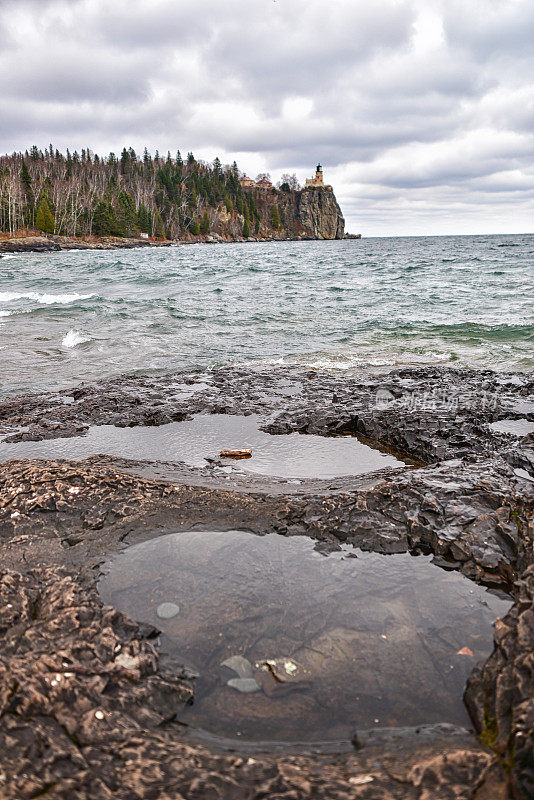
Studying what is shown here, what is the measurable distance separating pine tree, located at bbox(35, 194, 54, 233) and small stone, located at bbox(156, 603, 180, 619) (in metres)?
76.1

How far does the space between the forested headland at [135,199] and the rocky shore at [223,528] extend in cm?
7085

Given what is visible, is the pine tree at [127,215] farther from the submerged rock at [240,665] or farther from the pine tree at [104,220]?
the submerged rock at [240,665]

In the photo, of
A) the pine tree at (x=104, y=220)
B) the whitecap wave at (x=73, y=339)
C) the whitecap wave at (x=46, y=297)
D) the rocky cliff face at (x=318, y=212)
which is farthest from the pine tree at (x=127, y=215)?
the whitecap wave at (x=73, y=339)

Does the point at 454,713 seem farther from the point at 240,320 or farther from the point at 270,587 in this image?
the point at 240,320

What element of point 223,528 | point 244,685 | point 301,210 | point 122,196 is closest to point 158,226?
point 122,196

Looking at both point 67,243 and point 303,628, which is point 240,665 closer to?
Result: point 303,628

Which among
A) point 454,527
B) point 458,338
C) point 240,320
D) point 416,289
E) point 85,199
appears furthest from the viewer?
point 85,199

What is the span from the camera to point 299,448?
4.55 m

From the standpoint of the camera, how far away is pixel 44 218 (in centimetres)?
6838

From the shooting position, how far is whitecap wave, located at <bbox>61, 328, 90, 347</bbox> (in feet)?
32.3

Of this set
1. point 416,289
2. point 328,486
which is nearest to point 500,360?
point 328,486

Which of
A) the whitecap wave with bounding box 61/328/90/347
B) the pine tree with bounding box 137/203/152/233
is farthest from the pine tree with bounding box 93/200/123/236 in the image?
the whitecap wave with bounding box 61/328/90/347

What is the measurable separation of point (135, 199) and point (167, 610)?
349ft

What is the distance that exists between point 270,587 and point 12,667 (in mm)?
1202
